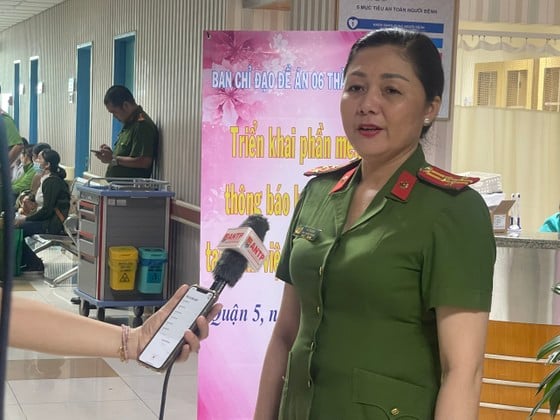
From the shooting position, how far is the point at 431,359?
6.18 ft

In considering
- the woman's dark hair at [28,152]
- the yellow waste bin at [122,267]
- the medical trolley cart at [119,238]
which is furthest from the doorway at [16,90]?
the yellow waste bin at [122,267]

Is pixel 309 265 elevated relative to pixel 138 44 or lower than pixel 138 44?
lower

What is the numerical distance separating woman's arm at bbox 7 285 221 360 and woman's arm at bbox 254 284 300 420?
0.50 metres

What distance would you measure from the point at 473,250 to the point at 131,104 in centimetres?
695

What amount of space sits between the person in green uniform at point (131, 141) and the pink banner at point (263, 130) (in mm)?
4148

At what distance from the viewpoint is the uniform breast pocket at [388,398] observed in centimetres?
185

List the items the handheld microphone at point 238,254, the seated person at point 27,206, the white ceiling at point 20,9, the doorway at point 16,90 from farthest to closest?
the doorway at point 16,90 < the white ceiling at point 20,9 < the seated person at point 27,206 < the handheld microphone at point 238,254

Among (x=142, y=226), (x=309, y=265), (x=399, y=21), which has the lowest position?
(x=142, y=226)

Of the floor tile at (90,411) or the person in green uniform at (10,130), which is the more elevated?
the person in green uniform at (10,130)

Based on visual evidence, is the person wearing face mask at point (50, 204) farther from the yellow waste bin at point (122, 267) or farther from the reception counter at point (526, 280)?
the reception counter at point (526, 280)

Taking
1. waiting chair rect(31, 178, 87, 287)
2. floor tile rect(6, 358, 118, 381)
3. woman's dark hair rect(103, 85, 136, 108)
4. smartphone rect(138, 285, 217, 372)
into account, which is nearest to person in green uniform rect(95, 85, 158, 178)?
woman's dark hair rect(103, 85, 136, 108)

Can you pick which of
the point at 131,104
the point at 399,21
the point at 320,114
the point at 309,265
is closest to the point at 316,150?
the point at 320,114

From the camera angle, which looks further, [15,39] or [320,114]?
[15,39]

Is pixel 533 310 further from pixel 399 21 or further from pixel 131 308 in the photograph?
pixel 131 308
